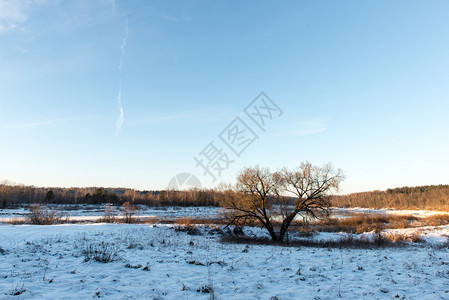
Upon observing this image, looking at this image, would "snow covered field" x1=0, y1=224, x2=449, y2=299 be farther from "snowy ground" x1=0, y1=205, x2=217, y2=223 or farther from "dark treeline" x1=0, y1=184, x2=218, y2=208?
"dark treeline" x1=0, y1=184, x2=218, y2=208

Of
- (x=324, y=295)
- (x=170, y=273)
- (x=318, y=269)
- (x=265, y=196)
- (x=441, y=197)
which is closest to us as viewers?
(x=324, y=295)

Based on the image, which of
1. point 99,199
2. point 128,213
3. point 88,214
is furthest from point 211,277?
point 99,199

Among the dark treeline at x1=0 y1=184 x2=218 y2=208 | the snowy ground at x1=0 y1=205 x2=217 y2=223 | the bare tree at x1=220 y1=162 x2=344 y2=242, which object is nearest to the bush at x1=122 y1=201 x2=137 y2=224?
the snowy ground at x1=0 y1=205 x2=217 y2=223

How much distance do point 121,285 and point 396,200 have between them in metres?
168

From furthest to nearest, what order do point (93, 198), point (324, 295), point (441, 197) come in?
point (441, 197) → point (93, 198) → point (324, 295)

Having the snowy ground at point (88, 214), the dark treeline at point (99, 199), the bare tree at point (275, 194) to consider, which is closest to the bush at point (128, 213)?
the snowy ground at point (88, 214)

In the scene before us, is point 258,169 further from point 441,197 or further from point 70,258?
point 441,197

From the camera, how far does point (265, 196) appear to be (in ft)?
77.7

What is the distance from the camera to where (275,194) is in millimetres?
24109

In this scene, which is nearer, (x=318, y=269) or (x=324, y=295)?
(x=324, y=295)

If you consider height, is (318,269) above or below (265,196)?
below

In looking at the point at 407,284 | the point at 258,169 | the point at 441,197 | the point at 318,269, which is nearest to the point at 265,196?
the point at 258,169

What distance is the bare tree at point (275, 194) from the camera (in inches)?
916

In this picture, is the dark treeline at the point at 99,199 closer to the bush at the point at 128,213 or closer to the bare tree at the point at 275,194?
the bush at the point at 128,213
